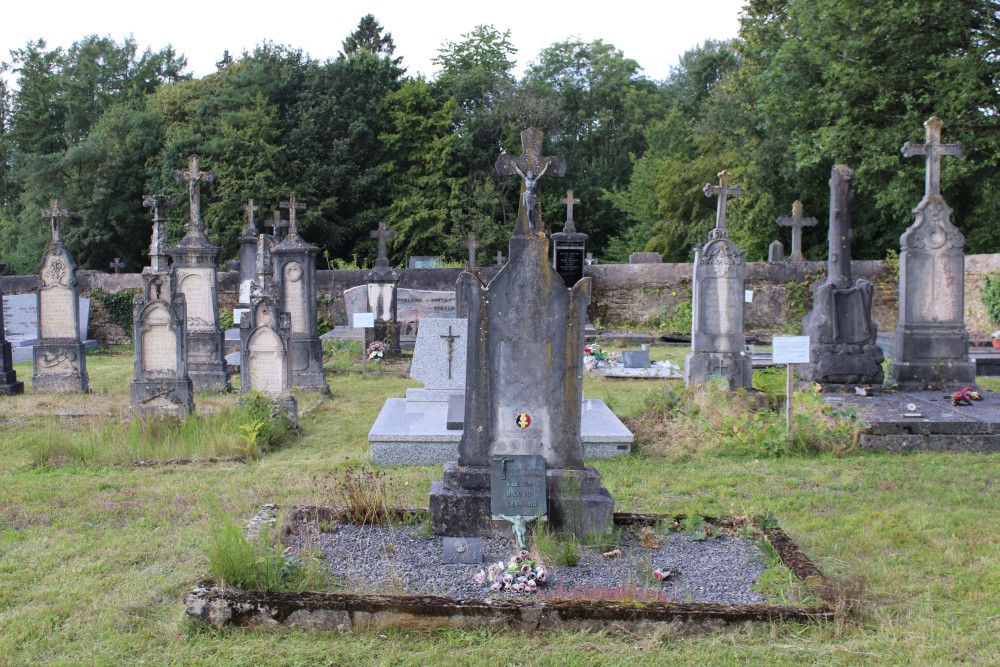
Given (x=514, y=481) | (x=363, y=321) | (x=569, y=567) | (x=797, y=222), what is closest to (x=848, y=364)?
(x=514, y=481)

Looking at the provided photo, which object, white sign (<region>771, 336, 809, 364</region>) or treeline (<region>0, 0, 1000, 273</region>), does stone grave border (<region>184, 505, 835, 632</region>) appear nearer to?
white sign (<region>771, 336, 809, 364</region>)

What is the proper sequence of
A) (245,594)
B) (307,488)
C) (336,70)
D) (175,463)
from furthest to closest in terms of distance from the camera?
(336,70), (175,463), (307,488), (245,594)

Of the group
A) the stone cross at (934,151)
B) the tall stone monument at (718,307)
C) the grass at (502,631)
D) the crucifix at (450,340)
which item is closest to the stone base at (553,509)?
the grass at (502,631)

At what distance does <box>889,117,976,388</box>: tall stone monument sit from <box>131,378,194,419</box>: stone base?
8.82 meters

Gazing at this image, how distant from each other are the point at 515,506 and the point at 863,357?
7.05 m

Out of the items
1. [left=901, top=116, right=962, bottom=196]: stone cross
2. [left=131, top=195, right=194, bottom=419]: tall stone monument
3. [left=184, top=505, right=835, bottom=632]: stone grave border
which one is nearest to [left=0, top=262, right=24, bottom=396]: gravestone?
[left=131, top=195, right=194, bottom=419]: tall stone monument

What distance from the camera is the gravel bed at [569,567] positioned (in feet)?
13.7

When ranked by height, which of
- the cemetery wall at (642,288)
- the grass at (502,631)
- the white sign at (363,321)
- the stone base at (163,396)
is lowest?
the grass at (502,631)

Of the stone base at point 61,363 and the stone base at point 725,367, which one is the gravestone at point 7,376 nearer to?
the stone base at point 61,363

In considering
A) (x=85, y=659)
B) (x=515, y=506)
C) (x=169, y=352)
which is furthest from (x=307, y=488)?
(x=169, y=352)

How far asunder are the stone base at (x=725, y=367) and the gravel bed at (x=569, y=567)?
629 centimetres

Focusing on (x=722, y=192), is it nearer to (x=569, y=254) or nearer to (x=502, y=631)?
(x=569, y=254)

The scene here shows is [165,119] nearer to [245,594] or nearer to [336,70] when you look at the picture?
[336,70]

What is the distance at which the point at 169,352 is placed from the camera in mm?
9922
